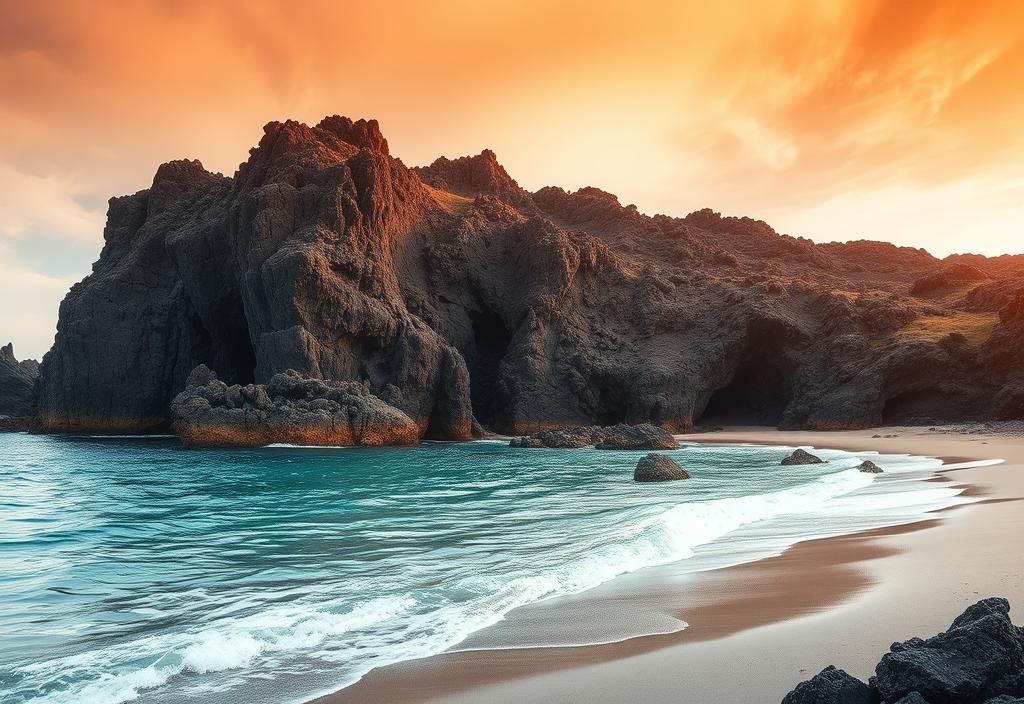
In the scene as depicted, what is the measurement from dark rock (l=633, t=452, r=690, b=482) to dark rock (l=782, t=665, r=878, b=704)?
Result: 15846 millimetres

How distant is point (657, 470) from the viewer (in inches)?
746

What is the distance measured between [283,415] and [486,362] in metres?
25.2

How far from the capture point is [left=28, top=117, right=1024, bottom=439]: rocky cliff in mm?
45438

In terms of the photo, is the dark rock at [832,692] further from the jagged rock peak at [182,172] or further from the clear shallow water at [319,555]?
the jagged rock peak at [182,172]

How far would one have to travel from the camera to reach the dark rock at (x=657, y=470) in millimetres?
18828

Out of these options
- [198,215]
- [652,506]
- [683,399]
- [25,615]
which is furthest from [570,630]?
[198,215]

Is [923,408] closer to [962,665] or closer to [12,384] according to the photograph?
[962,665]

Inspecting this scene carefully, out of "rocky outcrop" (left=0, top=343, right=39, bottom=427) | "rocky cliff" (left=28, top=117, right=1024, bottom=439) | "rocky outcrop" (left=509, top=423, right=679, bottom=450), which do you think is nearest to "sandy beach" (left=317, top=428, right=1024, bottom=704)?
"rocky outcrop" (left=509, top=423, right=679, bottom=450)

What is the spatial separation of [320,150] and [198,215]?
42.0ft

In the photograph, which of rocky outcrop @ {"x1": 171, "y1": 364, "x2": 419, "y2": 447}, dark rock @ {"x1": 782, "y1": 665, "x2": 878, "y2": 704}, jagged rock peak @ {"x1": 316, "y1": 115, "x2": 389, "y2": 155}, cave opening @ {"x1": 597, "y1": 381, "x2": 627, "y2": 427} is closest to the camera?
dark rock @ {"x1": 782, "y1": 665, "x2": 878, "y2": 704}

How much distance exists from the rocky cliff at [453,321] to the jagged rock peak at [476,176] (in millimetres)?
20410

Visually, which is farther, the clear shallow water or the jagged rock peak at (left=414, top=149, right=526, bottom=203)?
the jagged rock peak at (left=414, top=149, right=526, bottom=203)

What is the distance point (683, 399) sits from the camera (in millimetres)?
52219

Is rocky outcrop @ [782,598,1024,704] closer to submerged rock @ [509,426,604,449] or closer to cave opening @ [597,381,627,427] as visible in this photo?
submerged rock @ [509,426,604,449]
